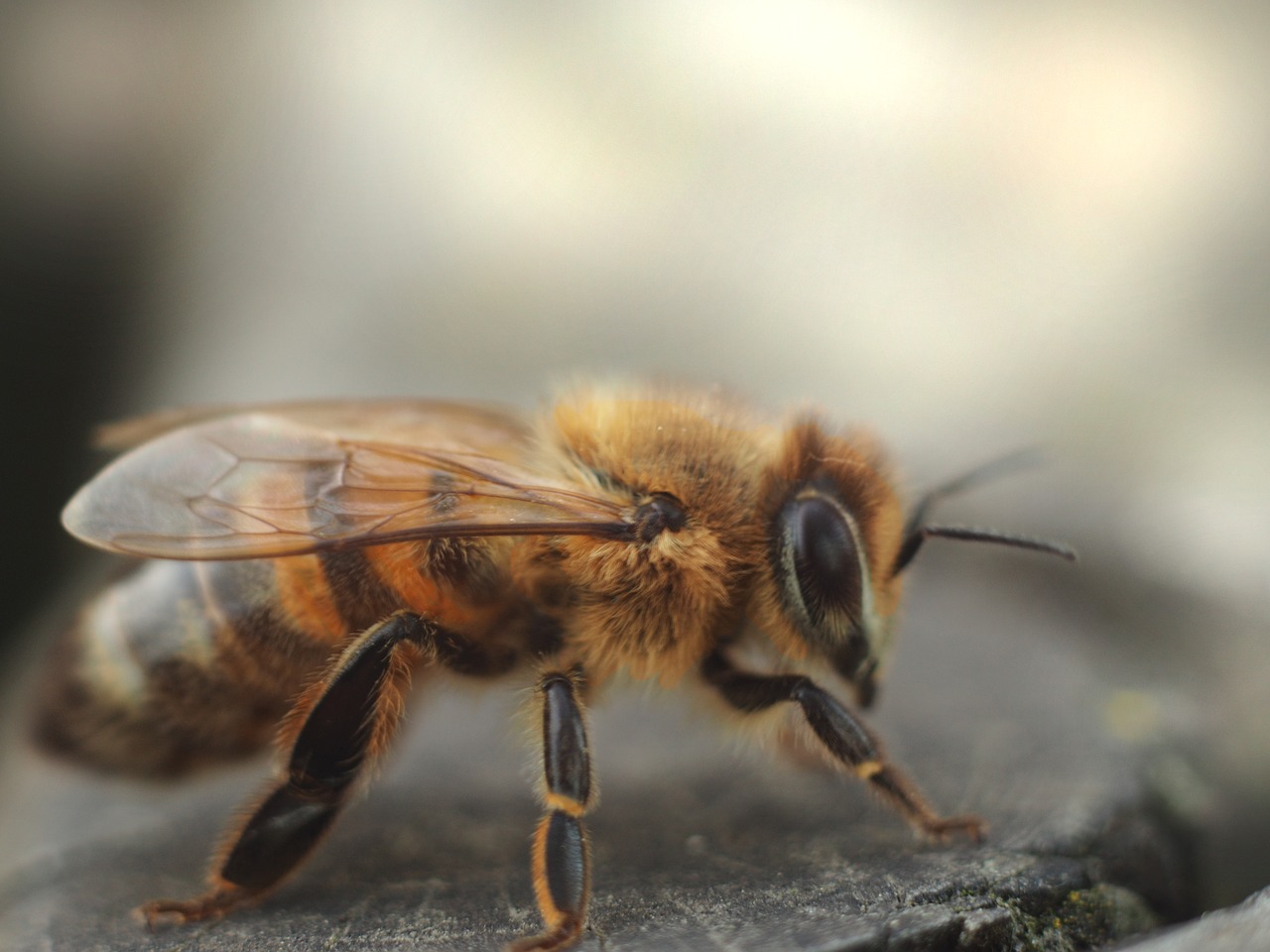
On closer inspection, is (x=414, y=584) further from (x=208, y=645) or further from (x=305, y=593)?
(x=208, y=645)

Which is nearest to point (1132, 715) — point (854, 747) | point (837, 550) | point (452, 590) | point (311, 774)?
point (854, 747)

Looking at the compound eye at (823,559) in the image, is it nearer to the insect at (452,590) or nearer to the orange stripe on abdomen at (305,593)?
the insect at (452,590)

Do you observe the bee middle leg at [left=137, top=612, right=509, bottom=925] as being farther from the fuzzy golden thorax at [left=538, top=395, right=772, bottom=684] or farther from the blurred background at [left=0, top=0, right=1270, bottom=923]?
the blurred background at [left=0, top=0, right=1270, bottom=923]

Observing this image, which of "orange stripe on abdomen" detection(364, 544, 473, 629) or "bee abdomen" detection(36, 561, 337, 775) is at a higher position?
"orange stripe on abdomen" detection(364, 544, 473, 629)

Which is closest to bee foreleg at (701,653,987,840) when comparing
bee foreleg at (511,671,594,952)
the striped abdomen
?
bee foreleg at (511,671,594,952)

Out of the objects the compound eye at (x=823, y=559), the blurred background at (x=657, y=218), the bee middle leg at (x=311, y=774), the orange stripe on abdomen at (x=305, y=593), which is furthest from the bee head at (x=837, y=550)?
the blurred background at (x=657, y=218)

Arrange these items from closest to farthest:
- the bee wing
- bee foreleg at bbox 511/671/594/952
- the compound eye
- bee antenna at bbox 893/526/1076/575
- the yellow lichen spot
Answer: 1. bee foreleg at bbox 511/671/594/952
2. the bee wing
3. the compound eye
4. bee antenna at bbox 893/526/1076/575
5. the yellow lichen spot

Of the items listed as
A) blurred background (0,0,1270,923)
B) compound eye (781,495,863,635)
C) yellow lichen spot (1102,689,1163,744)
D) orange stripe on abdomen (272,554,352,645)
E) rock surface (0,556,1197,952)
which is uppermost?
blurred background (0,0,1270,923)
